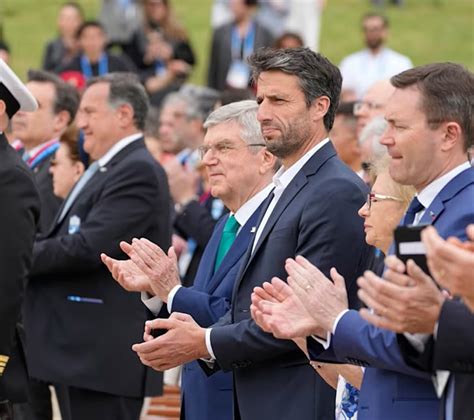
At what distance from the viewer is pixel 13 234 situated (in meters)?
5.64

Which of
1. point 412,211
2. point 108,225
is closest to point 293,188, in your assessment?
point 412,211

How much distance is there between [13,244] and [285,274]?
55.7 inches

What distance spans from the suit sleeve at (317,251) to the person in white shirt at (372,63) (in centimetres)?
936

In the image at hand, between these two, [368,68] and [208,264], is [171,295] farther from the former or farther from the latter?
[368,68]

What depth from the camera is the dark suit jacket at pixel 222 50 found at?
47.3 ft

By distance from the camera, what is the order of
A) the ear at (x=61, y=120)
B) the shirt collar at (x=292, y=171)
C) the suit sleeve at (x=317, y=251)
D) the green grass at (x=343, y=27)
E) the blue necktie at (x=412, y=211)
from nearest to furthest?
the blue necktie at (x=412, y=211) < the suit sleeve at (x=317, y=251) < the shirt collar at (x=292, y=171) < the ear at (x=61, y=120) < the green grass at (x=343, y=27)

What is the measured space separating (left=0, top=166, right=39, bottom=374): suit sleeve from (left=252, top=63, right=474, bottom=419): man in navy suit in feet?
→ 6.20

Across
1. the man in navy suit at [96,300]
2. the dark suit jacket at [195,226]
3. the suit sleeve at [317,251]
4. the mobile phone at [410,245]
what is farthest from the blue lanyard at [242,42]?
the mobile phone at [410,245]

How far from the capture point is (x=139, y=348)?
5160mm

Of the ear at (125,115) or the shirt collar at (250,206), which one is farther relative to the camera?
the ear at (125,115)

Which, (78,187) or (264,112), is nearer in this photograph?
(264,112)

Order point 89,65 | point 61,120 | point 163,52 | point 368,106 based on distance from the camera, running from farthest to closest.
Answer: point 163,52 → point 89,65 → point 61,120 → point 368,106

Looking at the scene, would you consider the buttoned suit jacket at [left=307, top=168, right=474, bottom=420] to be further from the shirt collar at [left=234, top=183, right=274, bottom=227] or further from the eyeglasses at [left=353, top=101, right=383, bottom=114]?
the eyeglasses at [left=353, top=101, right=383, bottom=114]

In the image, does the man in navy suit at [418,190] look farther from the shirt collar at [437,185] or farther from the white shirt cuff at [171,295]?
the white shirt cuff at [171,295]
